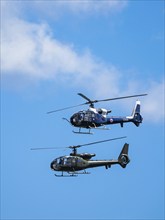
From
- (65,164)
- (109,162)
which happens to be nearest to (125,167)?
(109,162)

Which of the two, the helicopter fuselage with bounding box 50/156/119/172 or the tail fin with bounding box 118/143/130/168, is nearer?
the helicopter fuselage with bounding box 50/156/119/172

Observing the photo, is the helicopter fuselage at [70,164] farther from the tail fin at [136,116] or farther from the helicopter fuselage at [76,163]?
the tail fin at [136,116]

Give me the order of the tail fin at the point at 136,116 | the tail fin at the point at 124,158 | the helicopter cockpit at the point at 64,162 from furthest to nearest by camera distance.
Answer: the tail fin at the point at 136,116, the tail fin at the point at 124,158, the helicopter cockpit at the point at 64,162

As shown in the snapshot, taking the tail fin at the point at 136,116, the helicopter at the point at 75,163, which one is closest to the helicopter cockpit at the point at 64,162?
the helicopter at the point at 75,163

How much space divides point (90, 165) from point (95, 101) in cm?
1077

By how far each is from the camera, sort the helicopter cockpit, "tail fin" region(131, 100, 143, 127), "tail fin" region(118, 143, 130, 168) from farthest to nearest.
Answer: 1. "tail fin" region(131, 100, 143, 127)
2. "tail fin" region(118, 143, 130, 168)
3. the helicopter cockpit

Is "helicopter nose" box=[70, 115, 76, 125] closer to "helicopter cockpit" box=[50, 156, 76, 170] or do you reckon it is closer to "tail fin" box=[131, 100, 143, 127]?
"helicopter cockpit" box=[50, 156, 76, 170]

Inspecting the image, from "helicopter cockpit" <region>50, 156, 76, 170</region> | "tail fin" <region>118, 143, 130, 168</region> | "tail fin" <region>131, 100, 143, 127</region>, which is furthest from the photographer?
"tail fin" <region>131, 100, 143, 127</region>

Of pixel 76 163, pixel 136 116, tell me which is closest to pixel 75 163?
pixel 76 163

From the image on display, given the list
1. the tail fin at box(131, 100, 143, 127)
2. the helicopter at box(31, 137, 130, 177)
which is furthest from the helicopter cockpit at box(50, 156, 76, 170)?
the tail fin at box(131, 100, 143, 127)

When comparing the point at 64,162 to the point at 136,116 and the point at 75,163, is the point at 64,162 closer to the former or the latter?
the point at 75,163

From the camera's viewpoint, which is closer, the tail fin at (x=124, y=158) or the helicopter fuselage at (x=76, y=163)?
the helicopter fuselage at (x=76, y=163)

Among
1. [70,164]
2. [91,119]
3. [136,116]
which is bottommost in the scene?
[70,164]

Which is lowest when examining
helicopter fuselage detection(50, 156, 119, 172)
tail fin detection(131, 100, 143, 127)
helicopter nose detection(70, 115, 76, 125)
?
helicopter fuselage detection(50, 156, 119, 172)
